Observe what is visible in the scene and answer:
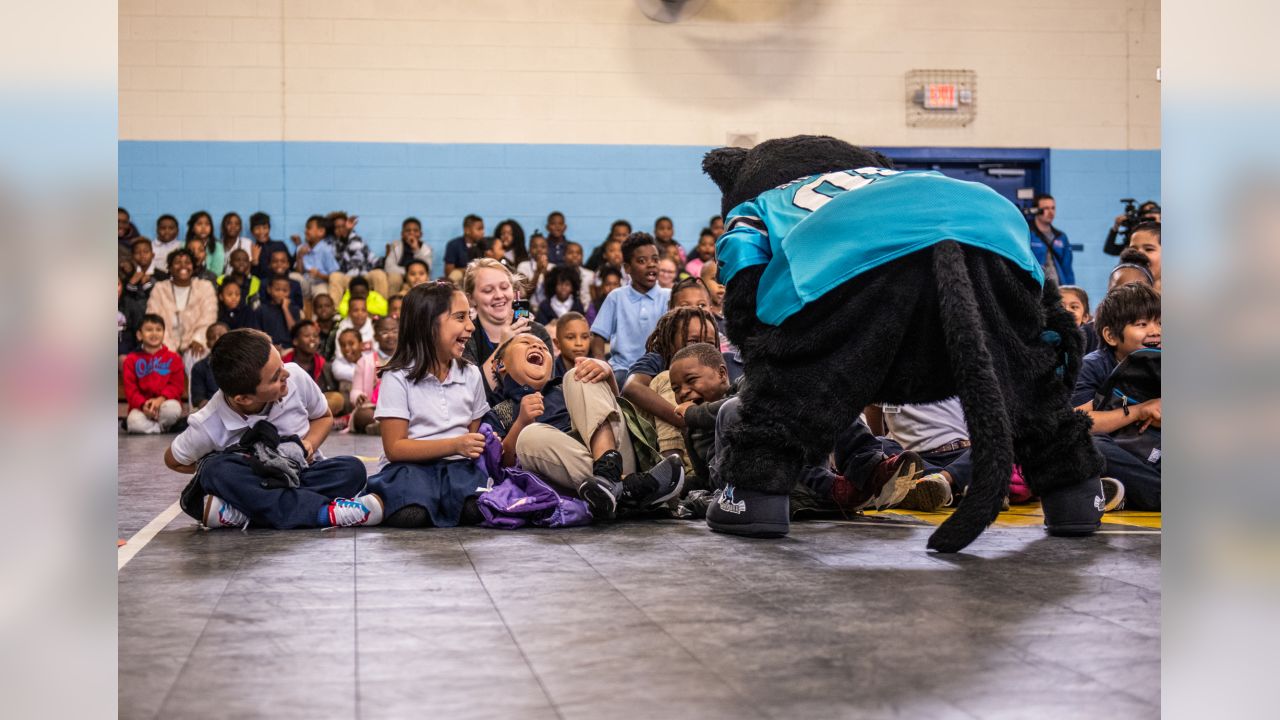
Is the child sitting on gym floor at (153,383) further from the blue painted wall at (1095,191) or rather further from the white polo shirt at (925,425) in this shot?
the blue painted wall at (1095,191)

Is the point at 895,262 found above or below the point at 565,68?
below

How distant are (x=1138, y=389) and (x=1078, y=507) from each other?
1221 mm

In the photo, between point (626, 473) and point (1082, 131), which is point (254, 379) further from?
point (1082, 131)

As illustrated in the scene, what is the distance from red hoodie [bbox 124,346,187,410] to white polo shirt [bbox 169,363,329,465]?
6062mm

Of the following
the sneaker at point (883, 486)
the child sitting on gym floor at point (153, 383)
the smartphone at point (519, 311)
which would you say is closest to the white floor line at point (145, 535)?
the smartphone at point (519, 311)

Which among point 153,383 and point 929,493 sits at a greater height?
point 153,383

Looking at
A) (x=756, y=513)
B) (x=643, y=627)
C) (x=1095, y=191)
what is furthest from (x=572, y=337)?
(x=1095, y=191)

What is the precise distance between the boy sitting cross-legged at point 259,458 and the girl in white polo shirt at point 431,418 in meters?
0.12

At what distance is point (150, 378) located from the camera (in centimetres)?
973

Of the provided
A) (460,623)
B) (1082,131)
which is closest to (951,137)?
(1082,131)

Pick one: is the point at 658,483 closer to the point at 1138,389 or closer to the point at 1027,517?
the point at 1027,517

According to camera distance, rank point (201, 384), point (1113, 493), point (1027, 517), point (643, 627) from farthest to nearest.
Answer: point (201, 384) < point (1113, 493) < point (1027, 517) < point (643, 627)
